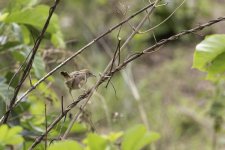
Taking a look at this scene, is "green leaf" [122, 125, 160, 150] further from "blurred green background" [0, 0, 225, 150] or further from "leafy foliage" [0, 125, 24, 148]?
"blurred green background" [0, 0, 225, 150]

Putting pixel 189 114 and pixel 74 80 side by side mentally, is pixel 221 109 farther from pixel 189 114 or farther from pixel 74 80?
pixel 189 114

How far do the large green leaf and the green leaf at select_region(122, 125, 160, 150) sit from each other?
37 centimetres

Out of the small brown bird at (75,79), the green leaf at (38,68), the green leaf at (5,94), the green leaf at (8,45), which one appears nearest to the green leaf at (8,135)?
the small brown bird at (75,79)

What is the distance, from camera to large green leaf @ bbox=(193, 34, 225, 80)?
1.09 meters

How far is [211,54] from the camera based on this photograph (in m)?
1.11

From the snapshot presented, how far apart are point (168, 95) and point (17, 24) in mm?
3847

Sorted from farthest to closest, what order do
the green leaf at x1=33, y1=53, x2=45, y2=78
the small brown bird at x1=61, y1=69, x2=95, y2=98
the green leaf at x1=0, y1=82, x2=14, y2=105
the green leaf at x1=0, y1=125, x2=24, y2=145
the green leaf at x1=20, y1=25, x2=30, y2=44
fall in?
the green leaf at x1=20, y1=25, x2=30, y2=44
the green leaf at x1=33, y1=53, x2=45, y2=78
the green leaf at x1=0, y1=82, x2=14, y2=105
the small brown bird at x1=61, y1=69, x2=95, y2=98
the green leaf at x1=0, y1=125, x2=24, y2=145

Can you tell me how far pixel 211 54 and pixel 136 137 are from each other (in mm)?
416

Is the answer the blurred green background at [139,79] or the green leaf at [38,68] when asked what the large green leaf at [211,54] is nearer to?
the blurred green background at [139,79]

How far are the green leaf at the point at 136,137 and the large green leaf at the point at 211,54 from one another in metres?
0.37

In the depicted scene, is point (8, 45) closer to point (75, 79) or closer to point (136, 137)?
point (75, 79)

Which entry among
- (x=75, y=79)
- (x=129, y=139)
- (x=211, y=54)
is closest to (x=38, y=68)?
→ (x=75, y=79)

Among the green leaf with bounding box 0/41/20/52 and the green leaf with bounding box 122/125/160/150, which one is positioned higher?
the green leaf with bounding box 0/41/20/52

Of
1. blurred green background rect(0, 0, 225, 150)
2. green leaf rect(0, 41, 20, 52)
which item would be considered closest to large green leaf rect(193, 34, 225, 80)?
blurred green background rect(0, 0, 225, 150)
